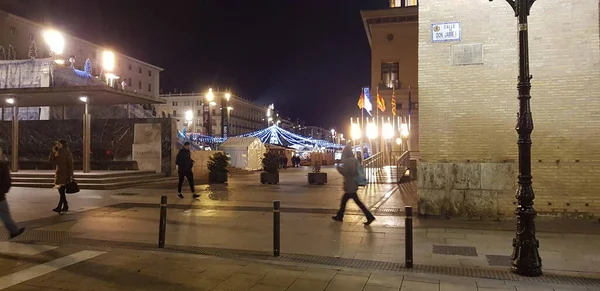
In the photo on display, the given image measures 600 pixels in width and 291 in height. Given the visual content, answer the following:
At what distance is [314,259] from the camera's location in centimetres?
668

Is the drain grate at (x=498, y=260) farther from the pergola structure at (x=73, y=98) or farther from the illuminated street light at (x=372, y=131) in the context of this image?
the illuminated street light at (x=372, y=131)

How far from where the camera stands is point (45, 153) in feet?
75.0

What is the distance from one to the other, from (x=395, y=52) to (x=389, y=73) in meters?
2.16

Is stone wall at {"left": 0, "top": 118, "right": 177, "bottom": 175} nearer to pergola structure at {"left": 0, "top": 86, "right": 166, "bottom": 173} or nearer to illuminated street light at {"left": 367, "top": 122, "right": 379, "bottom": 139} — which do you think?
pergola structure at {"left": 0, "top": 86, "right": 166, "bottom": 173}

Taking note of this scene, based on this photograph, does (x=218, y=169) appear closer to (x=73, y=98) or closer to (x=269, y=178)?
(x=269, y=178)

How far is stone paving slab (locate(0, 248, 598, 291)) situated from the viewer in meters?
5.32

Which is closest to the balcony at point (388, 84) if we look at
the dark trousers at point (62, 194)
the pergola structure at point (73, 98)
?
the pergola structure at point (73, 98)

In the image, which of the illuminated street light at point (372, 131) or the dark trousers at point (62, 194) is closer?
the dark trousers at point (62, 194)

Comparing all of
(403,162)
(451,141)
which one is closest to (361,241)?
(451,141)

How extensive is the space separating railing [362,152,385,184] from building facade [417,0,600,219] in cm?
1076

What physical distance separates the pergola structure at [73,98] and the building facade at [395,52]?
90.0 feet

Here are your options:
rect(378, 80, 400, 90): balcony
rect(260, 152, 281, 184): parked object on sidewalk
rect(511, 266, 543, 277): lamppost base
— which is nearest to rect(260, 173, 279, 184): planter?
rect(260, 152, 281, 184): parked object on sidewalk

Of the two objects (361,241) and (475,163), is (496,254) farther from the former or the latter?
(475,163)

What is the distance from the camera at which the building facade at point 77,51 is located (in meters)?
48.1
